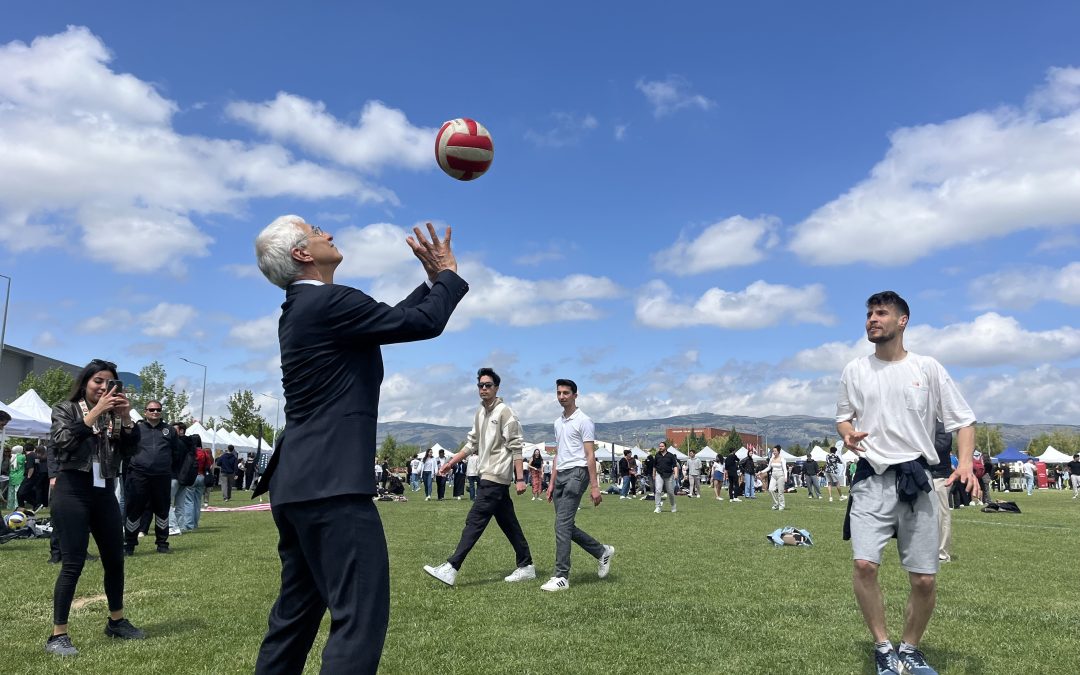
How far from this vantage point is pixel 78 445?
18.9 feet

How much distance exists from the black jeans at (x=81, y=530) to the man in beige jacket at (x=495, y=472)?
3.25 metres

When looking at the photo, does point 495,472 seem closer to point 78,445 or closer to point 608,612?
point 608,612

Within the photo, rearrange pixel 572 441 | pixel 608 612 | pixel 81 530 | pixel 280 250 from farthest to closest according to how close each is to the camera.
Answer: pixel 572 441 → pixel 608 612 → pixel 81 530 → pixel 280 250

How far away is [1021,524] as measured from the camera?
57.9 feet

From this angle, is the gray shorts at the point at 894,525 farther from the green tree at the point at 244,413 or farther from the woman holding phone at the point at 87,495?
the green tree at the point at 244,413

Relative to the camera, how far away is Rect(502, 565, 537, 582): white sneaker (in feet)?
28.1

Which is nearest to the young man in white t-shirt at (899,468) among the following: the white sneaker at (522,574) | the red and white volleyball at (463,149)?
the red and white volleyball at (463,149)

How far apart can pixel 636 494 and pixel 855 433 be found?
31504 mm

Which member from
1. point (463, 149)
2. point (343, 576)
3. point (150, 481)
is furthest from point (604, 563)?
point (150, 481)

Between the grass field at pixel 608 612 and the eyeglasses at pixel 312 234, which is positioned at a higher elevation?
the eyeglasses at pixel 312 234

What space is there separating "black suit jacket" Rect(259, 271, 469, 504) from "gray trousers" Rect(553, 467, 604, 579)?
17.7ft

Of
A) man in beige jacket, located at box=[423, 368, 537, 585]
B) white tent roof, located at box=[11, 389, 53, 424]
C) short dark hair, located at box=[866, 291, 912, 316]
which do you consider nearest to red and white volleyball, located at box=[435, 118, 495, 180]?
short dark hair, located at box=[866, 291, 912, 316]

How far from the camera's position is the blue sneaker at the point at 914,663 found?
15.4 feet

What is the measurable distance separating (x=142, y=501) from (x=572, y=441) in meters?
6.75
